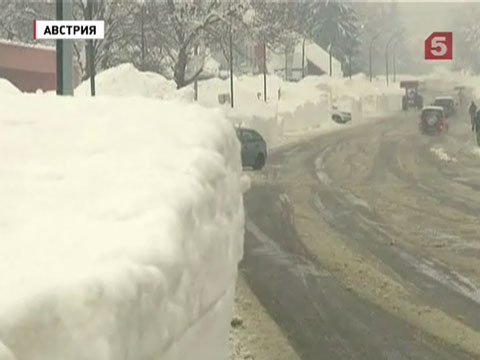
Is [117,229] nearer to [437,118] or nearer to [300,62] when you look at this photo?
[300,62]

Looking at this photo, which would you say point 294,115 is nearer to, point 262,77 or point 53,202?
point 262,77

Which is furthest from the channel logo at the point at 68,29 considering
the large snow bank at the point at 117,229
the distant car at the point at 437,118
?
the distant car at the point at 437,118

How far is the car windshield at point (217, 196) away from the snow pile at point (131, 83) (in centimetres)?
→ 2

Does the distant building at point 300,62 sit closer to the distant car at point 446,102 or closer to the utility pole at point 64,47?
the distant car at point 446,102

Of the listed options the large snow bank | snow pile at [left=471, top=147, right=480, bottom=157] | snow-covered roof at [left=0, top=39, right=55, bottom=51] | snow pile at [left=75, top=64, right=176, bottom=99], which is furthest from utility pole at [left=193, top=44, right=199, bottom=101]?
snow pile at [left=471, top=147, right=480, bottom=157]

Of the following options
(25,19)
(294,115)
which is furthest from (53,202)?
(294,115)

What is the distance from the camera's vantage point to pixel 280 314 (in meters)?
6.23

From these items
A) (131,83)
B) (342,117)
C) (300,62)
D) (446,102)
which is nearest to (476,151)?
(342,117)

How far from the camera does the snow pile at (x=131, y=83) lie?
7.28 metres

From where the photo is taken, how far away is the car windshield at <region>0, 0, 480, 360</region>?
270cm

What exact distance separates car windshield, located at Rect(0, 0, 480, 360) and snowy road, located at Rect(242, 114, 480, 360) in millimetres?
34

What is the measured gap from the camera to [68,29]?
6418mm

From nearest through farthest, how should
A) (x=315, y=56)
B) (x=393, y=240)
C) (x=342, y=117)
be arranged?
(x=315, y=56)
(x=393, y=240)
(x=342, y=117)

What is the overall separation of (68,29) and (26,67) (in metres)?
0.99
